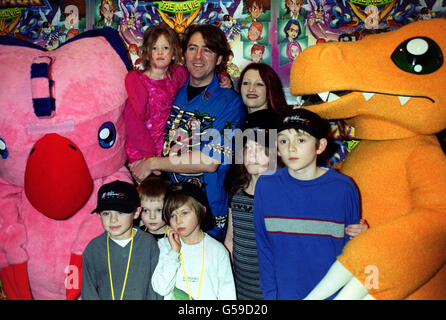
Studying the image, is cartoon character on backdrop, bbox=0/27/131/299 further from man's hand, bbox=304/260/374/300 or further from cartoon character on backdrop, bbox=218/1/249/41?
man's hand, bbox=304/260/374/300

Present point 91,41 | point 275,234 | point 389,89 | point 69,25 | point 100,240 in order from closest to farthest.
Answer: point 389,89 < point 275,234 < point 100,240 < point 91,41 < point 69,25

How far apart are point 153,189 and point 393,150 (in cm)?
117

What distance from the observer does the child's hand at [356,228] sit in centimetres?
147

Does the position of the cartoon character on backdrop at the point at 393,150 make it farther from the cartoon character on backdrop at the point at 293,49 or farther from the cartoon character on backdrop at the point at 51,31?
the cartoon character on backdrop at the point at 51,31

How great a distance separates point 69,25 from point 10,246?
4.93 feet

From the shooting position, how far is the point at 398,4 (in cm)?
202

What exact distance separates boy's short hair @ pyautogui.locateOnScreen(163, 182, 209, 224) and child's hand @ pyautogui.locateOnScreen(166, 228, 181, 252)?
9cm

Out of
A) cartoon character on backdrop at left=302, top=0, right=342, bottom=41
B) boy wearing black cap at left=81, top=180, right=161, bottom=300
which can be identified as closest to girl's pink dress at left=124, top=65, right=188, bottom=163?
boy wearing black cap at left=81, top=180, right=161, bottom=300

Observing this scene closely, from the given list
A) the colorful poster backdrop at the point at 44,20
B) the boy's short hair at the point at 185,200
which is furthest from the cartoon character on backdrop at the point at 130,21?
the boy's short hair at the point at 185,200

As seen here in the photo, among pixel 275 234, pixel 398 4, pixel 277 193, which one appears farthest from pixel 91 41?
pixel 398 4

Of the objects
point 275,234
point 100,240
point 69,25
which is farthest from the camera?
point 69,25

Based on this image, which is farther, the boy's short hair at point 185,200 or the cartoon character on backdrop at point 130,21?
the cartoon character on backdrop at point 130,21

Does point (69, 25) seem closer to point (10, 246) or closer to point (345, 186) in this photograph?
point (10, 246)

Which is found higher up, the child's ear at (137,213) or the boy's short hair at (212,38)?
the boy's short hair at (212,38)
